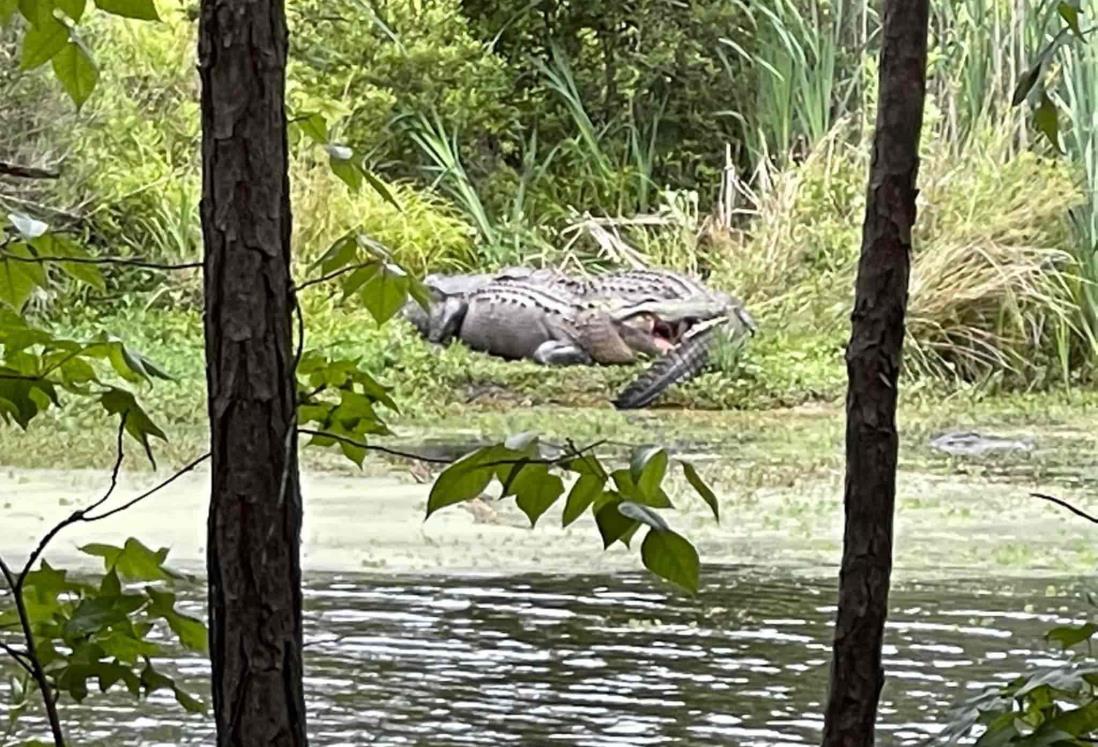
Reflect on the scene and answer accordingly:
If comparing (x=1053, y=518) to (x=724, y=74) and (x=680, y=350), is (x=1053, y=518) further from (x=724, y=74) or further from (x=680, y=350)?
(x=724, y=74)

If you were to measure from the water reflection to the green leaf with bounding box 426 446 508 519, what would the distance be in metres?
1.03

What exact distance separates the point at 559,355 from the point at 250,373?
3.20m

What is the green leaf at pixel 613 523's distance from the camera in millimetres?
517

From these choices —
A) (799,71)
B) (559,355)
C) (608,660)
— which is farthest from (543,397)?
(608,660)

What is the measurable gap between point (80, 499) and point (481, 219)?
6.96 ft

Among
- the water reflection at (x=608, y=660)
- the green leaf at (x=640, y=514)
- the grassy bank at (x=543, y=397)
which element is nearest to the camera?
the green leaf at (x=640, y=514)

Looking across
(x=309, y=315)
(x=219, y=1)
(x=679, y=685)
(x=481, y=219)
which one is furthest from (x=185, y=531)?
(x=481, y=219)

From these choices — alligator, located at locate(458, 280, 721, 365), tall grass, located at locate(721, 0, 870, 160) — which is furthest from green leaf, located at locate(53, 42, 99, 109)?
tall grass, located at locate(721, 0, 870, 160)

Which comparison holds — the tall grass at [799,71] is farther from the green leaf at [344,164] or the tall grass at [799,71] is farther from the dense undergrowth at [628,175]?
the green leaf at [344,164]

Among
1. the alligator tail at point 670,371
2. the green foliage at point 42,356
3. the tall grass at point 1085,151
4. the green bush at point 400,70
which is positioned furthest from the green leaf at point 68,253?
the green bush at point 400,70

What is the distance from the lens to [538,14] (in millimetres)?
4699

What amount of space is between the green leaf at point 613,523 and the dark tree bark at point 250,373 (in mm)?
106

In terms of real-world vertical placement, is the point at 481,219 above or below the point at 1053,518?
above

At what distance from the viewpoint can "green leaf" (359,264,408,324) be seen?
0.65 m
